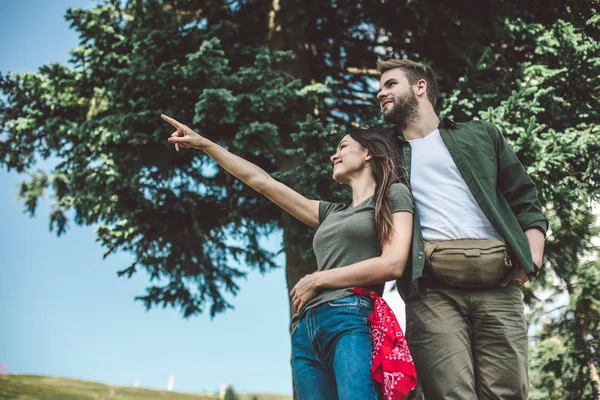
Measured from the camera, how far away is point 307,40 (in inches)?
321

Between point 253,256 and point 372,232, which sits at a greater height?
point 253,256

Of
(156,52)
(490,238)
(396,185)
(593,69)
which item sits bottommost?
(490,238)

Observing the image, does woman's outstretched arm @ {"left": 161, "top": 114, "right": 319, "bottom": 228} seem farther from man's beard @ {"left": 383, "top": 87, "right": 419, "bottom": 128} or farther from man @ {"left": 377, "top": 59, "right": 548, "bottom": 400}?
man's beard @ {"left": 383, "top": 87, "right": 419, "bottom": 128}

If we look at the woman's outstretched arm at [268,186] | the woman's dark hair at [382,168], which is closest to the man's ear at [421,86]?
the woman's dark hair at [382,168]

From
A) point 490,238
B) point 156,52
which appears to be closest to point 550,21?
point 156,52

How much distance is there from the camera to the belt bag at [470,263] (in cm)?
226

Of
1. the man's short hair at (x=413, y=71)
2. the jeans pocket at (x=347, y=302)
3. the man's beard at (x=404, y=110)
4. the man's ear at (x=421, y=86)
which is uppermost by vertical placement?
the man's short hair at (x=413, y=71)

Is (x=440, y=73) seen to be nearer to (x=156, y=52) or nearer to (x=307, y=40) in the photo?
(x=307, y=40)

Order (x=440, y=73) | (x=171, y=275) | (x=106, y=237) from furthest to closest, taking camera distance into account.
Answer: (x=171, y=275), (x=106, y=237), (x=440, y=73)

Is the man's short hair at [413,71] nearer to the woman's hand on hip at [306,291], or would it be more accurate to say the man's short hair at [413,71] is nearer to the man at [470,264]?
the man at [470,264]

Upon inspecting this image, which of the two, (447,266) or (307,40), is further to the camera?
(307,40)

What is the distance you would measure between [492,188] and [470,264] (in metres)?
0.43

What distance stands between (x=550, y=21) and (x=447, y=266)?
5.78 meters

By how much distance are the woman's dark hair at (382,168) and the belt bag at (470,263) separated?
23 centimetres
